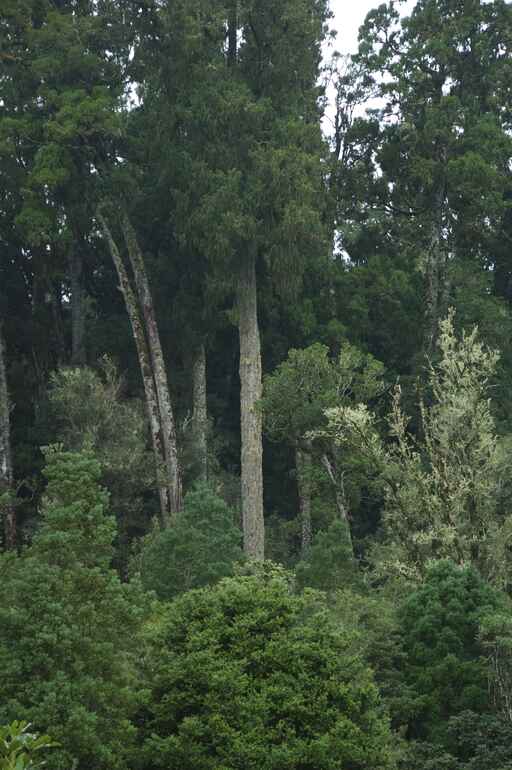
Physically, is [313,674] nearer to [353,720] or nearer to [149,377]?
[353,720]

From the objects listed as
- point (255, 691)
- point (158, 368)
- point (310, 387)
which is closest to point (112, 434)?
point (158, 368)

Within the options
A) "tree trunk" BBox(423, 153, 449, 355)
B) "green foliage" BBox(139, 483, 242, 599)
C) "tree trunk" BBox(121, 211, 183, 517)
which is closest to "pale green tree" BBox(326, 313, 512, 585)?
"green foliage" BBox(139, 483, 242, 599)

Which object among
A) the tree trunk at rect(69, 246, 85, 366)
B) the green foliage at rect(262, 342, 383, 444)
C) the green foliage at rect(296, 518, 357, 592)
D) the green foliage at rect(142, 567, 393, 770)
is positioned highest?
the tree trunk at rect(69, 246, 85, 366)

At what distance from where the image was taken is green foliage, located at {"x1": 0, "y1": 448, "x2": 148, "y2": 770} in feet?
49.7

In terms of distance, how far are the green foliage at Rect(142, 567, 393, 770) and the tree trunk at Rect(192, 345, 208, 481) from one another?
1810 centimetres

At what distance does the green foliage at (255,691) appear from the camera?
643 inches

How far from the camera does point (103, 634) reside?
1620 centimetres

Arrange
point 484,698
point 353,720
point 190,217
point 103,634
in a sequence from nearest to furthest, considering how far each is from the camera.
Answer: point 103,634 → point 353,720 → point 484,698 → point 190,217

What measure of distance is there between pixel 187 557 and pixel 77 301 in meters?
14.8

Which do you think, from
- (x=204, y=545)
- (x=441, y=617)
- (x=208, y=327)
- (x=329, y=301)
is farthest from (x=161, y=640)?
(x=329, y=301)

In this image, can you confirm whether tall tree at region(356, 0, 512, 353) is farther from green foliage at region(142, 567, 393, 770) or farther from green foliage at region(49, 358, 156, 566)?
green foliage at region(142, 567, 393, 770)

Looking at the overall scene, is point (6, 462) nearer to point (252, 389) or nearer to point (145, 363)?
point (145, 363)

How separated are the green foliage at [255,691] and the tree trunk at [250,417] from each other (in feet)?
50.2

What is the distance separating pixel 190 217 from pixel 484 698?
649 inches
